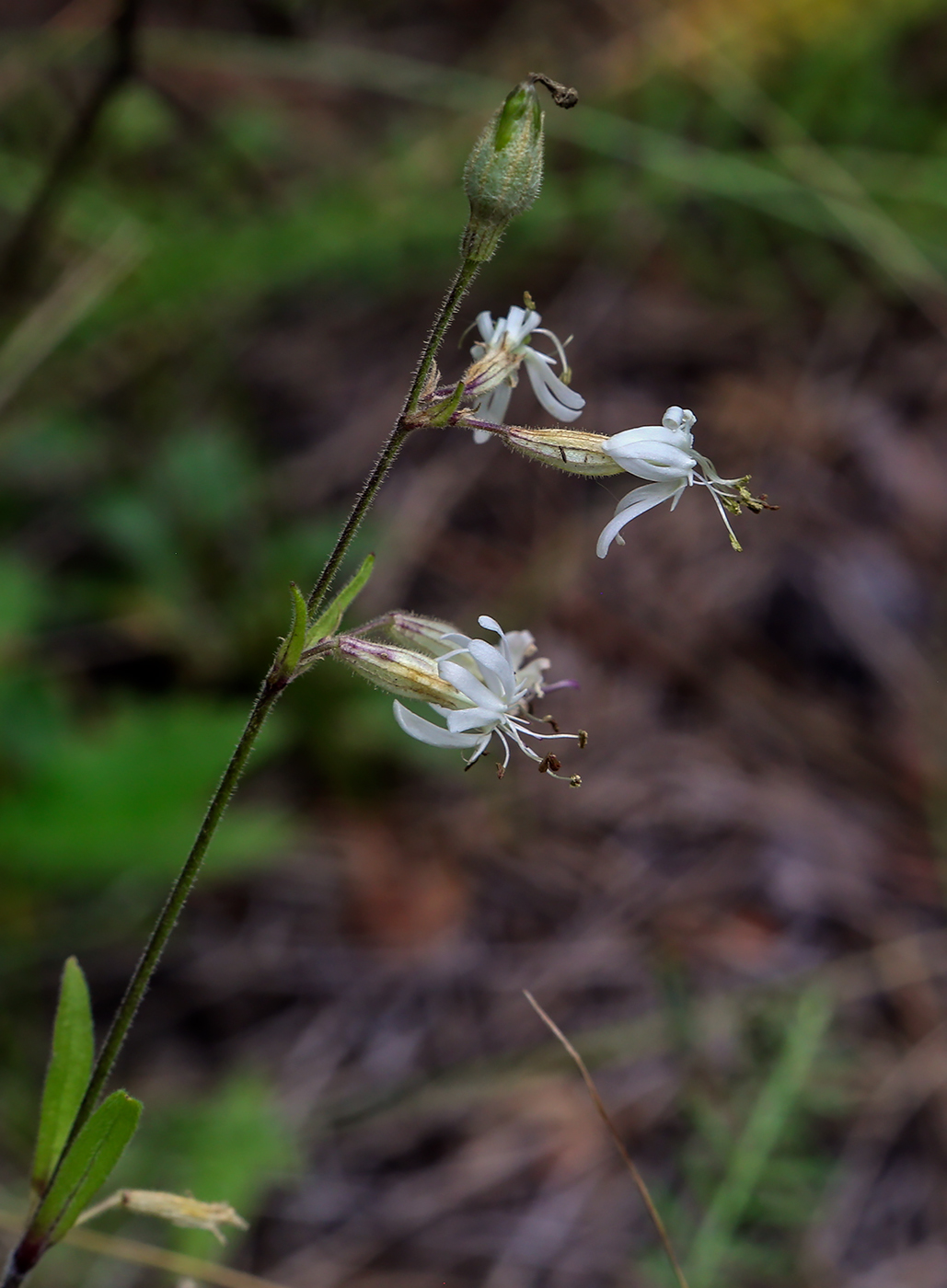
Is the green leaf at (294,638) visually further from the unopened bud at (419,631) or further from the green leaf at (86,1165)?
the green leaf at (86,1165)

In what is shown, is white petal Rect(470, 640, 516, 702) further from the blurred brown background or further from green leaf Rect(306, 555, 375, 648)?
the blurred brown background

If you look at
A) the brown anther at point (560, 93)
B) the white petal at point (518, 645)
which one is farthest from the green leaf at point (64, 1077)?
the brown anther at point (560, 93)

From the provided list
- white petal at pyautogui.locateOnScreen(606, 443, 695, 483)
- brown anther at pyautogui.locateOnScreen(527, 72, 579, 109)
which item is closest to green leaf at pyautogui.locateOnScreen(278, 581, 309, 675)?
white petal at pyautogui.locateOnScreen(606, 443, 695, 483)

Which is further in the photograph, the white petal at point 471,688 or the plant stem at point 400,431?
the white petal at point 471,688

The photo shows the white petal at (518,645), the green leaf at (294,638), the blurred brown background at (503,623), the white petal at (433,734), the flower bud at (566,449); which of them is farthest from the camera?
the blurred brown background at (503,623)

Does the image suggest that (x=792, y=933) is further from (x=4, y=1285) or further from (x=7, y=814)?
(x=4, y=1285)

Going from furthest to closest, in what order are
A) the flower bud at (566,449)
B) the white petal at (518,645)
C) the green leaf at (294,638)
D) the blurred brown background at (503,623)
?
the blurred brown background at (503,623)
the white petal at (518,645)
the flower bud at (566,449)
the green leaf at (294,638)

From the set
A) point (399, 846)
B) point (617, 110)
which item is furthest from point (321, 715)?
point (617, 110)
